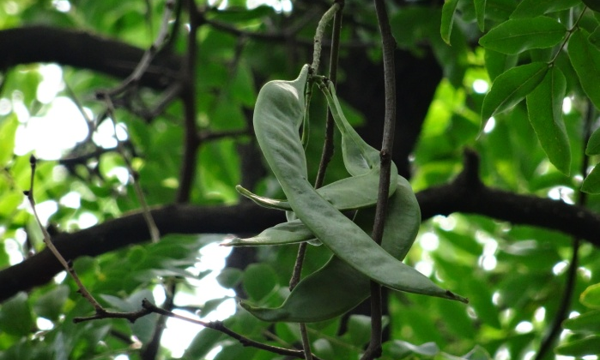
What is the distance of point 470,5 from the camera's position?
1.41 m

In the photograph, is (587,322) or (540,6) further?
(587,322)

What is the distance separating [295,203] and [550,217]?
148cm

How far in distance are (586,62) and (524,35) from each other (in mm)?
108

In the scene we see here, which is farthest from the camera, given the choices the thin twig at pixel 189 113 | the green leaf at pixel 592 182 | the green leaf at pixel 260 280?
the thin twig at pixel 189 113

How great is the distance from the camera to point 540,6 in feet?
3.83

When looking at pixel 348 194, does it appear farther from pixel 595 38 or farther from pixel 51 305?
pixel 51 305

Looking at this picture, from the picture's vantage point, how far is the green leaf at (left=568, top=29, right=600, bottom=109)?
3.80 ft

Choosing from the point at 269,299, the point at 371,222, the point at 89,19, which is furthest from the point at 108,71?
the point at 371,222

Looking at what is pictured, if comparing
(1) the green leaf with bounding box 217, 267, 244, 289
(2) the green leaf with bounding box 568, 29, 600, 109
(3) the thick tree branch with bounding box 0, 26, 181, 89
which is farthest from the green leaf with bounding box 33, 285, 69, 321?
(3) the thick tree branch with bounding box 0, 26, 181, 89

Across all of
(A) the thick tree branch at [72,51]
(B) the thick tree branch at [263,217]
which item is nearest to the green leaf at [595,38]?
(B) the thick tree branch at [263,217]

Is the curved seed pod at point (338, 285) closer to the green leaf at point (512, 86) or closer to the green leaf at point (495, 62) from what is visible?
the green leaf at point (512, 86)

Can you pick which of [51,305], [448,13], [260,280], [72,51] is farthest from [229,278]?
[72,51]

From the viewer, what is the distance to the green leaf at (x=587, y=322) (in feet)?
4.34

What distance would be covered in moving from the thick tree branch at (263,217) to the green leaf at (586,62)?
772 millimetres
